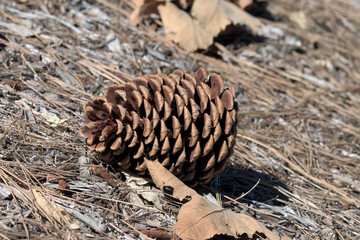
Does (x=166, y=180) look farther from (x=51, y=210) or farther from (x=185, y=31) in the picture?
(x=185, y=31)

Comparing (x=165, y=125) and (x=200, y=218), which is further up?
(x=165, y=125)

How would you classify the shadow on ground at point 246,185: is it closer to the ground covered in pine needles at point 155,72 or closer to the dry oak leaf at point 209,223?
the ground covered in pine needles at point 155,72

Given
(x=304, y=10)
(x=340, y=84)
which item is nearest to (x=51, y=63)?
(x=340, y=84)

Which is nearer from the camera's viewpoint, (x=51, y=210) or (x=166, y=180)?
(x=51, y=210)

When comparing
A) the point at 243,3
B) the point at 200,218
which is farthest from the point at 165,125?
the point at 243,3

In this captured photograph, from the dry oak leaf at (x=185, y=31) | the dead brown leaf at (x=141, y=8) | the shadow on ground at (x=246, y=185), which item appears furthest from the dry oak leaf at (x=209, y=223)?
the dead brown leaf at (x=141, y=8)

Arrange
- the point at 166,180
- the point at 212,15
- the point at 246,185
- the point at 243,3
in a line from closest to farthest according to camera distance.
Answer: the point at 166,180
the point at 246,185
the point at 212,15
the point at 243,3

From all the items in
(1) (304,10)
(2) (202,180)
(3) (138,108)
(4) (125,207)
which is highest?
(1) (304,10)

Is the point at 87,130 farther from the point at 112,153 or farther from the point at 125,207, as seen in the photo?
the point at 125,207
